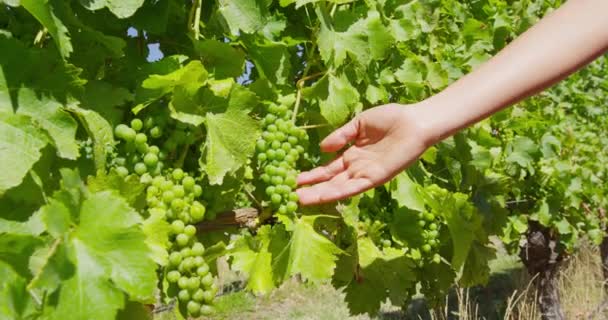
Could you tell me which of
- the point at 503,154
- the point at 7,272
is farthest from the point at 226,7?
the point at 503,154

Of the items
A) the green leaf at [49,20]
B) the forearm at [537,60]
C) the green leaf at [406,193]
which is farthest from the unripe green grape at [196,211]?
the green leaf at [406,193]

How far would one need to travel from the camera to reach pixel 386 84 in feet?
Result: 7.79

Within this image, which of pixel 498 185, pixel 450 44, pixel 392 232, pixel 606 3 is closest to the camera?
pixel 606 3

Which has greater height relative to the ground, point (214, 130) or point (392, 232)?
point (214, 130)

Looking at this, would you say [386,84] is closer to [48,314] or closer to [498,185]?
[498,185]

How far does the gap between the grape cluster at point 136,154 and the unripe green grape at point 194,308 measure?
0.33 metres

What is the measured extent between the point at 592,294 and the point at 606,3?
7793 millimetres

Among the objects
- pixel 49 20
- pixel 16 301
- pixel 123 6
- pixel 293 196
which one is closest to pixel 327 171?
pixel 293 196

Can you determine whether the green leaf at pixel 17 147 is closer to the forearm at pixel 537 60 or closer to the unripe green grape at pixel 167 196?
the unripe green grape at pixel 167 196

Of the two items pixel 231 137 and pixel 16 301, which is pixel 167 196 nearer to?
pixel 231 137

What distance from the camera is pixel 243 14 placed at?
1.61m

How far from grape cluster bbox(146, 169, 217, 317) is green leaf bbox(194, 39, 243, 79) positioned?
0.34 m

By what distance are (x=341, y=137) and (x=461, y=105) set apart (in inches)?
14.5

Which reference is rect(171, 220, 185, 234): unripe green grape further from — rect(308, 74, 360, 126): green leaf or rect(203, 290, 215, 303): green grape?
rect(308, 74, 360, 126): green leaf
